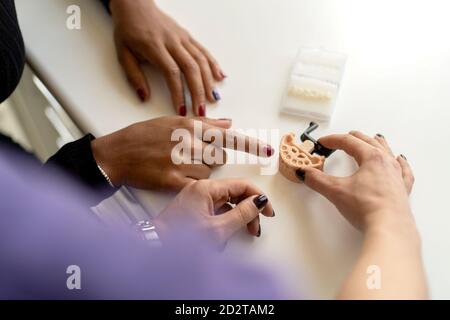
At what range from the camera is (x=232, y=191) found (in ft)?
1.68

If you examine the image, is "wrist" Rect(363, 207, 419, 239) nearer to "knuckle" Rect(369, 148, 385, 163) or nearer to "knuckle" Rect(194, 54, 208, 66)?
"knuckle" Rect(369, 148, 385, 163)

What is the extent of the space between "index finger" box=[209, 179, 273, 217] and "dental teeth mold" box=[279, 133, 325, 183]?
1.8 inches

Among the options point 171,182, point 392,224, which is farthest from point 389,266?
point 171,182

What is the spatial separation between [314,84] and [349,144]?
0.37 ft

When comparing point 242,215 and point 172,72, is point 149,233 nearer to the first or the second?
point 242,215

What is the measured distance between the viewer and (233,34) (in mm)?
675

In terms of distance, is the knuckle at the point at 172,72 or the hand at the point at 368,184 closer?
the hand at the point at 368,184

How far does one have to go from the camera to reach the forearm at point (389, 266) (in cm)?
41

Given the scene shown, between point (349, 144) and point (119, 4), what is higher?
point (119, 4)

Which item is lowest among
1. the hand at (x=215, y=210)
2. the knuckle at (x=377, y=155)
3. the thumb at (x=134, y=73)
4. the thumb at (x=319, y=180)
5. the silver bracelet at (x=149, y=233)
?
the silver bracelet at (x=149, y=233)

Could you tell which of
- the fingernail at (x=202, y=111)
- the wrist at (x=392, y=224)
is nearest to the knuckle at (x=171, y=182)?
the fingernail at (x=202, y=111)

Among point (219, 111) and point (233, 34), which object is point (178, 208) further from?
point (233, 34)

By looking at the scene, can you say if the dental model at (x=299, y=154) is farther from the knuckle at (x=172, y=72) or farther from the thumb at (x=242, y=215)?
the knuckle at (x=172, y=72)

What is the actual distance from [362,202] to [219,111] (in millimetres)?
229
